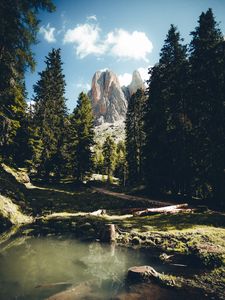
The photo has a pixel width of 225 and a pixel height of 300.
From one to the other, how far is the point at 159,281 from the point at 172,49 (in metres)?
29.9

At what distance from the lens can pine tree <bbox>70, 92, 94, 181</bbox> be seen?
145 feet

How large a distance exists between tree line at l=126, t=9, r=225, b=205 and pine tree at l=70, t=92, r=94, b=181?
46.8ft

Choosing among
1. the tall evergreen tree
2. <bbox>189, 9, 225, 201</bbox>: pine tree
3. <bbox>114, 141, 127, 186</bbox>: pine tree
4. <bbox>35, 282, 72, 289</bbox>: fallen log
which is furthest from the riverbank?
<bbox>114, 141, 127, 186</bbox>: pine tree

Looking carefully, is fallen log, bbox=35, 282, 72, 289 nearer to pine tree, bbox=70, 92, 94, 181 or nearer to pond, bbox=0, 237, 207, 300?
pond, bbox=0, 237, 207, 300

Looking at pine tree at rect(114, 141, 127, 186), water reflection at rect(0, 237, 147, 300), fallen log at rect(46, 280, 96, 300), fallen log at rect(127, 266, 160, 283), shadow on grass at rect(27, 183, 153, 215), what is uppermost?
pine tree at rect(114, 141, 127, 186)

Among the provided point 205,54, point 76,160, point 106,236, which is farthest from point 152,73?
point 106,236

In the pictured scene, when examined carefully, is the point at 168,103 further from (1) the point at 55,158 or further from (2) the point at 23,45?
(1) the point at 55,158

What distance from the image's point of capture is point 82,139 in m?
45.0

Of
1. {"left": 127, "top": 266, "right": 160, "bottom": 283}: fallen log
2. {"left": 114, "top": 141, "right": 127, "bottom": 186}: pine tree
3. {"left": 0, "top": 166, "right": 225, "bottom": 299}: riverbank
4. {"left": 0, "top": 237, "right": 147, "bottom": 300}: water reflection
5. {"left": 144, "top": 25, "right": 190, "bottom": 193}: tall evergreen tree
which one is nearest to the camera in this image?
{"left": 0, "top": 237, "right": 147, "bottom": 300}: water reflection

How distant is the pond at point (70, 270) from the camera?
857 centimetres

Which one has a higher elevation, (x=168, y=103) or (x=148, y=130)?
(x=168, y=103)

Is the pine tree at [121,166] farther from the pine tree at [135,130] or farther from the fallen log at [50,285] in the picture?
the fallen log at [50,285]

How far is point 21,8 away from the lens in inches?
634

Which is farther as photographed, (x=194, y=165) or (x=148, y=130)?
(x=148, y=130)
